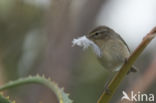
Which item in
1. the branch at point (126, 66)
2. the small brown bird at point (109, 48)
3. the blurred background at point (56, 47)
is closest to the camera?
the branch at point (126, 66)

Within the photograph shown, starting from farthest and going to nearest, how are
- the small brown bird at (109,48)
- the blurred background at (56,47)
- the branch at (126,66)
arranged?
the blurred background at (56,47)
the small brown bird at (109,48)
the branch at (126,66)

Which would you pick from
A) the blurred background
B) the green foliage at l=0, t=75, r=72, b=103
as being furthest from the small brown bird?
the blurred background

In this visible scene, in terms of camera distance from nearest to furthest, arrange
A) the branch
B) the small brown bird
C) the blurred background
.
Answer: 1. the branch
2. the small brown bird
3. the blurred background

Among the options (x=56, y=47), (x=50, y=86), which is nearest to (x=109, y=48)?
(x=50, y=86)

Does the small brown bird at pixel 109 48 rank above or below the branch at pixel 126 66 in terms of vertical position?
above

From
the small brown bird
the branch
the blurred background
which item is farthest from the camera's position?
the blurred background

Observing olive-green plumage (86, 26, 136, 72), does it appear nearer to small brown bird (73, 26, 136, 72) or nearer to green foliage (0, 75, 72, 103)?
small brown bird (73, 26, 136, 72)

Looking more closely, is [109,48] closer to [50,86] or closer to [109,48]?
[109,48]

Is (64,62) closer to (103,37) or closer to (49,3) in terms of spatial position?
(49,3)

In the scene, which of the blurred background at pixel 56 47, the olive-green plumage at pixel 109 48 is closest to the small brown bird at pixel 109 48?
the olive-green plumage at pixel 109 48

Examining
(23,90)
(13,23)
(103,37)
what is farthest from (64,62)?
(103,37)

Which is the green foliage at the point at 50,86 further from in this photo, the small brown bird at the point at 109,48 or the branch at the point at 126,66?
the small brown bird at the point at 109,48
